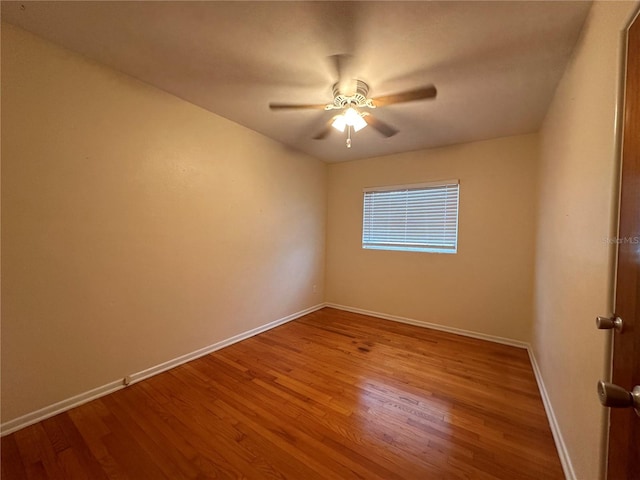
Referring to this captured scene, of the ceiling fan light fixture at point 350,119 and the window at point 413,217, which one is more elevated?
the ceiling fan light fixture at point 350,119

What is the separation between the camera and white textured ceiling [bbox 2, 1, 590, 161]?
134 cm

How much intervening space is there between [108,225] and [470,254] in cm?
367

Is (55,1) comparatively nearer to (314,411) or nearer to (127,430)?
(127,430)

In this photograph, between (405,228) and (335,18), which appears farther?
(405,228)

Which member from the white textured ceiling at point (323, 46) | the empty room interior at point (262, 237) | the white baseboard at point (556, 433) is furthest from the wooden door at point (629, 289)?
the white textured ceiling at point (323, 46)

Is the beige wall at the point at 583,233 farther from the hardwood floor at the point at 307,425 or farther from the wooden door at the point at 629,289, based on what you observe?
the hardwood floor at the point at 307,425

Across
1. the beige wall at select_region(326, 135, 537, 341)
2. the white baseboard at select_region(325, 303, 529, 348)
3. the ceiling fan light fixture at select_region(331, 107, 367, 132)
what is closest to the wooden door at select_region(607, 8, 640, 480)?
the ceiling fan light fixture at select_region(331, 107, 367, 132)

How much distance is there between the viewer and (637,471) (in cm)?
61

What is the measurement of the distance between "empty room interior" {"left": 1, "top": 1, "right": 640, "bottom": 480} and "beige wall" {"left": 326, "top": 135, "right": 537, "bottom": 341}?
0.09 feet

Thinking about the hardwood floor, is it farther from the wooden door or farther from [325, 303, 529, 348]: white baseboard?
the wooden door

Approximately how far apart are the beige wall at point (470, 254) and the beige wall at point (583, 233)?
3.32 feet

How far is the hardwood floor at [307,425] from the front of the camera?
134 cm

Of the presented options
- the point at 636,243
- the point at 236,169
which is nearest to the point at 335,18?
the point at 636,243

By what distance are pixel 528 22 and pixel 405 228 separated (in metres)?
2.44
